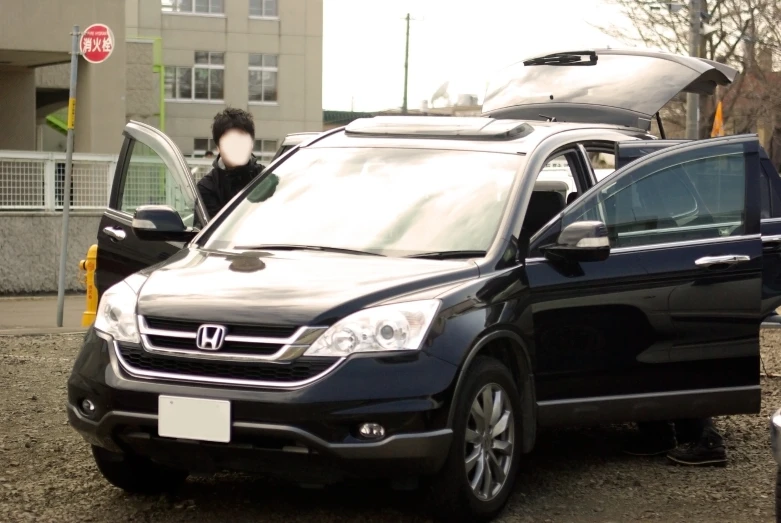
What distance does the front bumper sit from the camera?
4906mm

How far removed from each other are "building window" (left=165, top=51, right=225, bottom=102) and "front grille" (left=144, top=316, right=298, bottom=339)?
5154cm

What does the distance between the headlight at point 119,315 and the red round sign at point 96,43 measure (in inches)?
342

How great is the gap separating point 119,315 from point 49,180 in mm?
12875

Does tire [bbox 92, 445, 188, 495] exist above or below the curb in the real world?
above

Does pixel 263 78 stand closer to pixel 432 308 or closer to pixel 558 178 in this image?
pixel 558 178

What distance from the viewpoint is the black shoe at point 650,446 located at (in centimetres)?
711

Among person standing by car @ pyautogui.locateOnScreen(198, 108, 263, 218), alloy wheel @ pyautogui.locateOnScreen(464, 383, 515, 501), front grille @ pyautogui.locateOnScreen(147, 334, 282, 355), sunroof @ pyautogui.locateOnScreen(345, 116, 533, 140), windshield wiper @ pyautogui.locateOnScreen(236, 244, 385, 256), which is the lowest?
alloy wheel @ pyautogui.locateOnScreen(464, 383, 515, 501)

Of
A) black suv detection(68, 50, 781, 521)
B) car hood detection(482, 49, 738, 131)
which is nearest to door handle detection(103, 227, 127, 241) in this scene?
black suv detection(68, 50, 781, 521)

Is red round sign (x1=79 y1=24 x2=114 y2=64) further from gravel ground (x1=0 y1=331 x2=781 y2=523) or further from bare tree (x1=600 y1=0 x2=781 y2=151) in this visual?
bare tree (x1=600 y1=0 x2=781 y2=151)

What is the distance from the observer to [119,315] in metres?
5.38

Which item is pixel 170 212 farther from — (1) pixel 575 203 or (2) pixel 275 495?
(1) pixel 575 203

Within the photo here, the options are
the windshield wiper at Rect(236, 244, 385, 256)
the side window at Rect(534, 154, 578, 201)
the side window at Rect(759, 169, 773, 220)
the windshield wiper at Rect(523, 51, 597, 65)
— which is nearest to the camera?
the windshield wiper at Rect(236, 244, 385, 256)

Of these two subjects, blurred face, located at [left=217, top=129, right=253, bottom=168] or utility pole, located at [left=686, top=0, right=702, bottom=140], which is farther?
utility pole, located at [left=686, top=0, right=702, bottom=140]

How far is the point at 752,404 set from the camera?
657 centimetres
